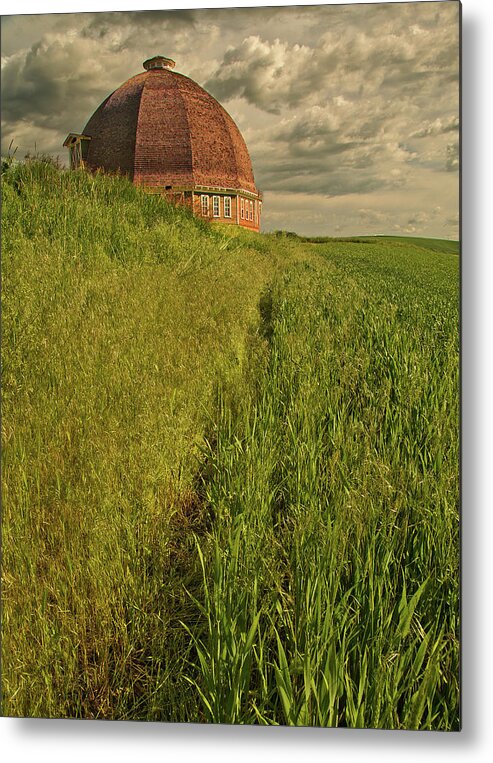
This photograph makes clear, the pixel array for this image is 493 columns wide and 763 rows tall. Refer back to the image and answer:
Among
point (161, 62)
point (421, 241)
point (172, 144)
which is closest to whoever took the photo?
point (421, 241)

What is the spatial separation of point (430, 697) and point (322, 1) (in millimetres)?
2153

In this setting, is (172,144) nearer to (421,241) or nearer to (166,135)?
(166,135)

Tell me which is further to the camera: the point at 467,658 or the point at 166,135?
the point at 166,135

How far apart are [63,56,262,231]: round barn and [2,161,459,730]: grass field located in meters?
0.11

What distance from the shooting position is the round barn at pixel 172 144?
217 centimetres

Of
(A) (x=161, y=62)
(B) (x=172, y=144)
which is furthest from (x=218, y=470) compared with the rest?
(A) (x=161, y=62)

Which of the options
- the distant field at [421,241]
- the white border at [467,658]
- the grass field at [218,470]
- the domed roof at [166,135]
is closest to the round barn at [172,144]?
the domed roof at [166,135]

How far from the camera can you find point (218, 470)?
6.29ft

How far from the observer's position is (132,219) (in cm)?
254

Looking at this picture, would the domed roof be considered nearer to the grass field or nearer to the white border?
the grass field

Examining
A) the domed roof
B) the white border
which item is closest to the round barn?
the domed roof

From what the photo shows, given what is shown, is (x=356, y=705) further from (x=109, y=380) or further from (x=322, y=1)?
(x=322, y=1)

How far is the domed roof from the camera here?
85.4 inches

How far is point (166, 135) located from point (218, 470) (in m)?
1.27
